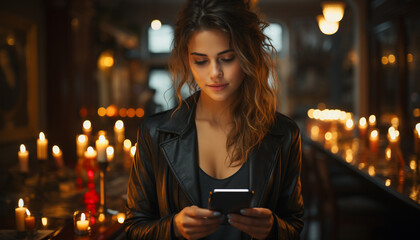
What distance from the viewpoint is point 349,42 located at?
11961mm

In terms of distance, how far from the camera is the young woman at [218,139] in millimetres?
1449

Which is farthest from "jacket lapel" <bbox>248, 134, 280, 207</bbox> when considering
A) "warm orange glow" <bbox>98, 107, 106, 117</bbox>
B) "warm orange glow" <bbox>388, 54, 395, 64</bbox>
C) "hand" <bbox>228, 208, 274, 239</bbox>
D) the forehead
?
"warm orange glow" <bbox>98, 107, 106, 117</bbox>

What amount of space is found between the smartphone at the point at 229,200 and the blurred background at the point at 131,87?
0.49m

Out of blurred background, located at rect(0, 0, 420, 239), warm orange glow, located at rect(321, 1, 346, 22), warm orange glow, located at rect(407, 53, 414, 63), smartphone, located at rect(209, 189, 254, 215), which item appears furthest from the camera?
warm orange glow, located at rect(321, 1, 346, 22)

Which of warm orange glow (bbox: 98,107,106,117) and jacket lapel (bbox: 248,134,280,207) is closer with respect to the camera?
jacket lapel (bbox: 248,134,280,207)

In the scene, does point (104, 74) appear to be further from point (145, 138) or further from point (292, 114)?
point (145, 138)

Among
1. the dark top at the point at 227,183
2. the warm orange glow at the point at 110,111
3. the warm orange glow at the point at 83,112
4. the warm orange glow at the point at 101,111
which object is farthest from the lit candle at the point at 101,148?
the warm orange glow at the point at 110,111

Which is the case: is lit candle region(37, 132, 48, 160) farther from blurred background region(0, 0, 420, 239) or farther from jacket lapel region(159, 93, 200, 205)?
jacket lapel region(159, 93, 200, 205)

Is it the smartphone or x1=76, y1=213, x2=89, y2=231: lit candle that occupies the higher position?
the smartphone

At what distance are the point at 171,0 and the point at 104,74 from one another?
13.8 ft

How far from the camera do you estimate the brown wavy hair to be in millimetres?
1442

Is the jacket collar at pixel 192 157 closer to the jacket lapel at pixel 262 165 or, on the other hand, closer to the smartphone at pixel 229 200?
the jacket lapel at pixel 262 165

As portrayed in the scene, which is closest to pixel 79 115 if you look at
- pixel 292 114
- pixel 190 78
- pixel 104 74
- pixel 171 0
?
pixel 104 74

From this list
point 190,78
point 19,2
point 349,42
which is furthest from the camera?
point 349,42
